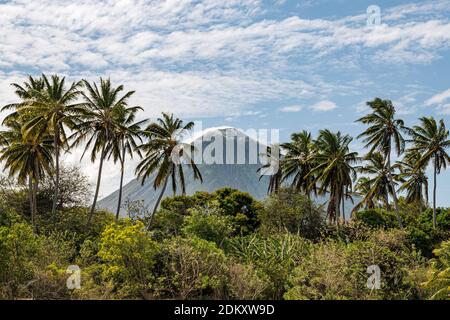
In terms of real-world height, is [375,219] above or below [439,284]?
above

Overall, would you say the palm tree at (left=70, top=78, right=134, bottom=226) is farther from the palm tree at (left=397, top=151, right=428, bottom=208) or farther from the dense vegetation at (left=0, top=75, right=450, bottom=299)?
the palm tree at (left=397, top=151, right=428, bottom=208)

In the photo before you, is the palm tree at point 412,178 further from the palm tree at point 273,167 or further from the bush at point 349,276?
the bush at point 349,276

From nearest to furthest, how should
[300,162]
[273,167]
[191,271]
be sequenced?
[191,271]
[300,162]
[273,167]

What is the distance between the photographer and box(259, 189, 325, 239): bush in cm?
4666

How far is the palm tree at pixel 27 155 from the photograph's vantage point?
39.7m

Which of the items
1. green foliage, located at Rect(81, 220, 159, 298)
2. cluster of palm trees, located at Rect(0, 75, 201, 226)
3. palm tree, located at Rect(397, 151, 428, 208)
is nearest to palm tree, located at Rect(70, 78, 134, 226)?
cluster of palm trees, located at Rect(0, 75, 201, 226)

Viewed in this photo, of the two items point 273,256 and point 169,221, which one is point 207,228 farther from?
point 169,221

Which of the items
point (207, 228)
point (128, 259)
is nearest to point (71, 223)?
point (207, 228)

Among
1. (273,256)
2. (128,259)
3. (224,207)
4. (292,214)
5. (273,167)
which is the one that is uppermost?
(273,167)

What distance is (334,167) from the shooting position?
49.6 m

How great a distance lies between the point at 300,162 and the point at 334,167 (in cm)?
582
